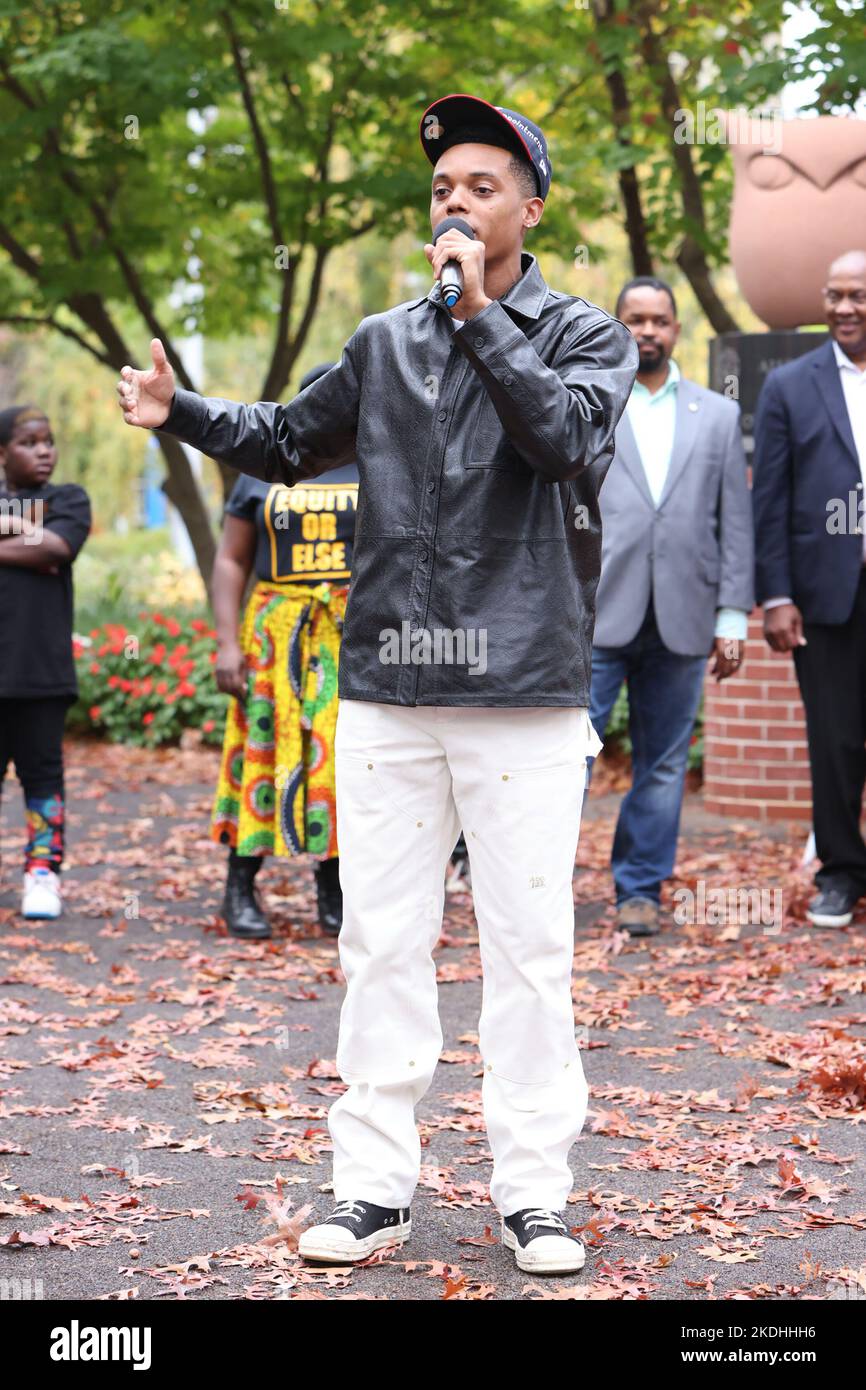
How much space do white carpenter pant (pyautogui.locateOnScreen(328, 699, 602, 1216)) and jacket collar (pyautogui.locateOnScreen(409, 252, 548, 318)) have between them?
32.4 inches

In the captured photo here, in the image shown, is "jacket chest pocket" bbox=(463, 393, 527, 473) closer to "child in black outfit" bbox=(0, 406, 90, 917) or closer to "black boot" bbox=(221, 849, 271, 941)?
"black boot" bbox=(221, 849, 271, 941)

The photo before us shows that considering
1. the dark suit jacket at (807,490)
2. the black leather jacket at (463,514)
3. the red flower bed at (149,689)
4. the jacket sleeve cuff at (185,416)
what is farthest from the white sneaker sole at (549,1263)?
the red flower bed at (149,689)

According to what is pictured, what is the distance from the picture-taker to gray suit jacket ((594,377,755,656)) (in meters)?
6.96

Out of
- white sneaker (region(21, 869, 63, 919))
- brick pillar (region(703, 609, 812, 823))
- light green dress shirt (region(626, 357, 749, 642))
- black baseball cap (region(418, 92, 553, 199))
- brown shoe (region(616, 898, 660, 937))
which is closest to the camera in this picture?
black baseball cap (region(418, 92, 553, 199))

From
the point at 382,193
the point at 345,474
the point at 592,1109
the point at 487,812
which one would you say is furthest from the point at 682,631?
the point at 382,193

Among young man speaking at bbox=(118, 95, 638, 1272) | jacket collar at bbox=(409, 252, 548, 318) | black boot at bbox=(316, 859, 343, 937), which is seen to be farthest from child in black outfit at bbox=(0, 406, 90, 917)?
jacket collar at bbox=(409, 252, 548, 318)

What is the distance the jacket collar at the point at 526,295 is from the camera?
369cm

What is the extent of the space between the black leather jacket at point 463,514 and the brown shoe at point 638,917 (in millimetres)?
3563

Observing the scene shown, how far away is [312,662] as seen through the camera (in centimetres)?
694

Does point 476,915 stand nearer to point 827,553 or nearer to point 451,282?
point 451,282

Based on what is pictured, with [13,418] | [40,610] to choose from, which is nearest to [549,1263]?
[40,610]

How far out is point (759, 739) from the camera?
9.72 metres

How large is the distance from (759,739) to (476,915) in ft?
20.3

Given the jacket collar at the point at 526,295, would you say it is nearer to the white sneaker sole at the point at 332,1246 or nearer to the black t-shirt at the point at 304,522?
the white sneaker sole at the point at 332,1246
